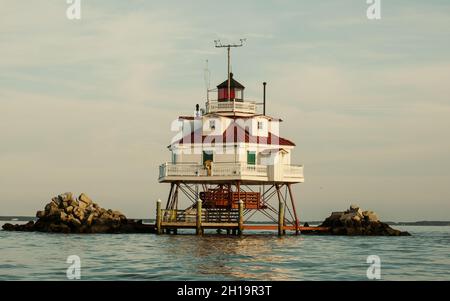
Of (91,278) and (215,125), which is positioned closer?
(91,278)

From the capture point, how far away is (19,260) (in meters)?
34.9

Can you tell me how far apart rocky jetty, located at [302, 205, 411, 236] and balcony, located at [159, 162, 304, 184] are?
11463 millimetres

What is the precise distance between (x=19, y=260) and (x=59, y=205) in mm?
32057

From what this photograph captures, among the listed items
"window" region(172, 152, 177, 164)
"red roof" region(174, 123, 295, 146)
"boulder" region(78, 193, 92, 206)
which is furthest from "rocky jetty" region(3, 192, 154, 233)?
"red roof" region(174, 123, 295, 146)

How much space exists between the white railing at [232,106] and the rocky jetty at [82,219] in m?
14.4

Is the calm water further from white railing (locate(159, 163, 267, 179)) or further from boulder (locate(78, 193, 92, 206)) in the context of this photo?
boulder (locate(78, 193, 92, 206))

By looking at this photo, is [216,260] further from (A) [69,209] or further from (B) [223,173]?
(A) [69,209]

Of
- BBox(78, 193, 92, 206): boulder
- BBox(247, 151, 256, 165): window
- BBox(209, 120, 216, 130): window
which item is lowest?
BBox(78, 193, 92, 206): boulder

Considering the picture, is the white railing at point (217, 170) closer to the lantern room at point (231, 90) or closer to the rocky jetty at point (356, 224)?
the lantern room at point (231, 90)

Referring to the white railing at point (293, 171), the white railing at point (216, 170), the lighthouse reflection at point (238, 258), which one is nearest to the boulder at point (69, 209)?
the white railing at point (216, 170)

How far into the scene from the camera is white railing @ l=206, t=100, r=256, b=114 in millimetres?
55031

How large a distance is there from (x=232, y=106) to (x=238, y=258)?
68.4 feet
